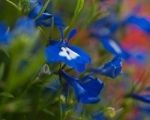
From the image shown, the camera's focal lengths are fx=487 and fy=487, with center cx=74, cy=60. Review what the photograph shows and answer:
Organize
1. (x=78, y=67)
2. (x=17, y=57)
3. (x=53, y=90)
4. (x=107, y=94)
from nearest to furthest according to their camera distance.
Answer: (x=17, y=57)
(x=78, y=67)
(x=53, y=90)
(x=107, y=94)

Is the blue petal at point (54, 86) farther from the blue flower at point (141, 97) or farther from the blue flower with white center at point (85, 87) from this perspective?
the blue flower at point (141, 97)

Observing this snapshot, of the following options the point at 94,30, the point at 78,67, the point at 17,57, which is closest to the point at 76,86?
the point at 78,67

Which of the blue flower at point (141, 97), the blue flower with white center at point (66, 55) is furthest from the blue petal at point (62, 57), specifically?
the blue flower at point (141, 97)

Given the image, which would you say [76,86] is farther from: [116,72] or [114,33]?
[114,33]

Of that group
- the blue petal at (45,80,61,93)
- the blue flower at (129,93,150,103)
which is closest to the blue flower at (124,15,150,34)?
the blue flower at (129,93,150,103)

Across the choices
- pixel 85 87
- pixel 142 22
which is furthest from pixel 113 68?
pixel 142 22

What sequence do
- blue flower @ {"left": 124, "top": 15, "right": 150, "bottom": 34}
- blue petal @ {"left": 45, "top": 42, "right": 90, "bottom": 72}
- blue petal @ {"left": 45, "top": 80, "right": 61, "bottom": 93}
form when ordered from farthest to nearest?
blue flower @ {"left": 124, "top": 15, "right": 150, "bottom": 34}
blue petal @ {"left": 45, "top": 80, "right": 61, "bottom": 93}
blue petal @ {"left": 45, "top": 42, "right": 90, "bottom": 72}

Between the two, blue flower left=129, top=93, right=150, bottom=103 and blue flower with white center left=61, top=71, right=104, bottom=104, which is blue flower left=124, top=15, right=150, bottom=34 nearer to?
blue flower left=129, top=93, right=150, bottom=103
